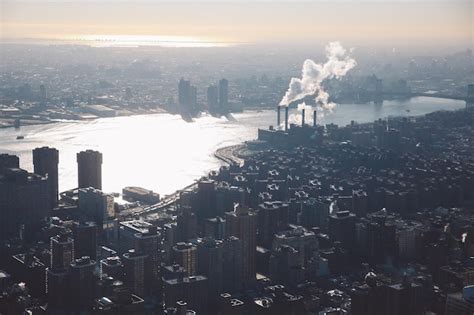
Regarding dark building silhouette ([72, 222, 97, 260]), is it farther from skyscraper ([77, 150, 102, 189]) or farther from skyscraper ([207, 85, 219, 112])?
skyscraper ([207, 85, 219, 112])

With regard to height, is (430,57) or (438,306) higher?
(430,57)

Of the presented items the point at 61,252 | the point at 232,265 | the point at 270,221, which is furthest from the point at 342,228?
the point at 61,252

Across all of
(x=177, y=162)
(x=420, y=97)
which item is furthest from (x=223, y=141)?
(x=420, y=97)

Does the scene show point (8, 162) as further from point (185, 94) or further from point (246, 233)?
point (185, 94)

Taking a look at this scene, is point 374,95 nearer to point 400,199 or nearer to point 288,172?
point 288,172

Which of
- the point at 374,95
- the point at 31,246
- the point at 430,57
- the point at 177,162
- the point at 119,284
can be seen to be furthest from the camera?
the point at 430,57
